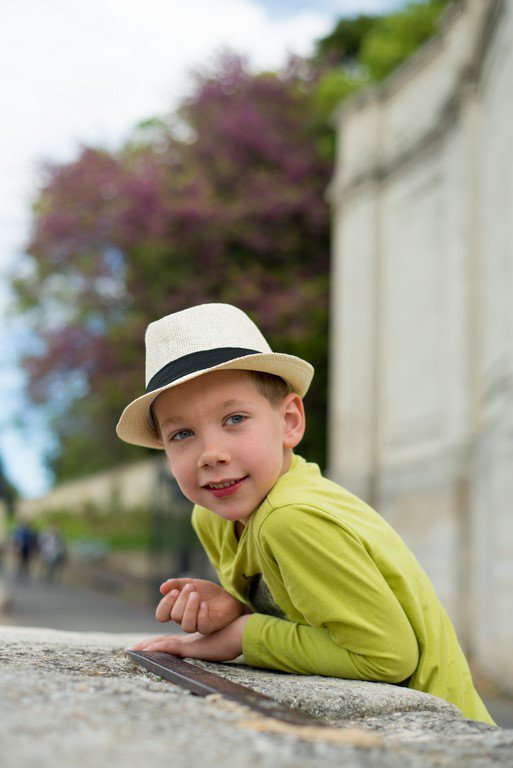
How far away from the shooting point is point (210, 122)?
20.5 m

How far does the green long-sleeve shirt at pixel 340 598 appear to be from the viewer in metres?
2.06

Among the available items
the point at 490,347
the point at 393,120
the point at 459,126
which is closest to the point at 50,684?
the point at 490,347

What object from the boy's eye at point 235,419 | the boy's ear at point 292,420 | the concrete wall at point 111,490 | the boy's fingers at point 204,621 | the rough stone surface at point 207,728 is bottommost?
the rough stone surface at point 207,728

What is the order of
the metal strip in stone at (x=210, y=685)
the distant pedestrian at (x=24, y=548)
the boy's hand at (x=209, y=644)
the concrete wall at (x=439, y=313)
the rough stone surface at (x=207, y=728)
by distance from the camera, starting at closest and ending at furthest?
the rough stone surface at (x=207, y=728) < the metal strip in stone at (x=210, y=685) < the boy's hand at (x=209, y=644) < the concrete wall at (x=439, y=313) < the distant pedestrian at (x=24, y=548)

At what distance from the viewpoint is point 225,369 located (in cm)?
224

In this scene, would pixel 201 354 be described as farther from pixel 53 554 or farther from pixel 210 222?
pixel 53 554

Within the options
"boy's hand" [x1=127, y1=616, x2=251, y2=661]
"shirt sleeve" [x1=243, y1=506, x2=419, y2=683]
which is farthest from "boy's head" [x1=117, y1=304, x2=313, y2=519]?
"boy's hand" [x1=127, y1=616, x2=251, y2=661]

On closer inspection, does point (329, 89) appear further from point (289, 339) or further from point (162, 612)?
point (162, 612)

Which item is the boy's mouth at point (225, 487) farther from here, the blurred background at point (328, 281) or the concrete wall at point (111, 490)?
the concrete wall at point (111, 490)

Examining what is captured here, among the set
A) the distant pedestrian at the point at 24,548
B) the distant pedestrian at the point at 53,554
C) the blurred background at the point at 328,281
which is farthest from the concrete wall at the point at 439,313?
the distant pedestrian at the point at 24,548

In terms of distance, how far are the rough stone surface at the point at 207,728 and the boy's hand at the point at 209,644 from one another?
333 millimetres

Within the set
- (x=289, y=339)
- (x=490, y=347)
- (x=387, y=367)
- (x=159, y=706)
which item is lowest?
(x=159, y=706)

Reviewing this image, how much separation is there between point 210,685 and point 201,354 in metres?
0.84

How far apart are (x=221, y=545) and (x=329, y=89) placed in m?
18.9
